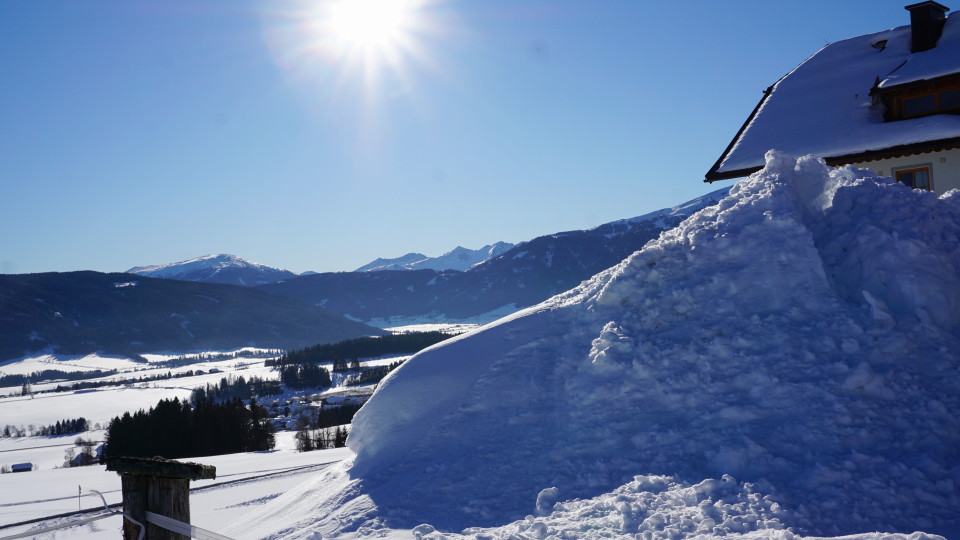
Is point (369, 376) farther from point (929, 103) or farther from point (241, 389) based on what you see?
point (929, 103)

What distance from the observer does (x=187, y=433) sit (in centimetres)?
6094

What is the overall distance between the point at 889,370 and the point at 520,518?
487 centimetres

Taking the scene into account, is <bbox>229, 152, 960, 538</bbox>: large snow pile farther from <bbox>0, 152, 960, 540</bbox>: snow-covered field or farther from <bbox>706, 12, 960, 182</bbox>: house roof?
<bbox>706, 12, 960, 182</bbox>: house roof

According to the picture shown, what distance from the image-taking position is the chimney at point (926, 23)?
23219 mm

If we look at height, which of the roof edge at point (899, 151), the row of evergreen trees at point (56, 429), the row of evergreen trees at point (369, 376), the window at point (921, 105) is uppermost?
the window at point (921, 105)

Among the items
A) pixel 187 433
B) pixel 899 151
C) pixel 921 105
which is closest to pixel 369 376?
pixel 187 433

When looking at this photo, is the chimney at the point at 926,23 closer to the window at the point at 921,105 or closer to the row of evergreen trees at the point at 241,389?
the window at the point at 921,105

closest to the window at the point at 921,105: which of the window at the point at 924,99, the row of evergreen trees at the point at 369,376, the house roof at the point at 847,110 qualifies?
the window at the point at 924,99

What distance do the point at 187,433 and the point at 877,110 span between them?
59.9 metres

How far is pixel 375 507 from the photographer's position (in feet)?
27.8

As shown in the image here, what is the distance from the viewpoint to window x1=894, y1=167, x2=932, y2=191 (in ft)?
64.0

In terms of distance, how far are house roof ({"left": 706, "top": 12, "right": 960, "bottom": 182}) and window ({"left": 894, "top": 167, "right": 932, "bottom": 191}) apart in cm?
105

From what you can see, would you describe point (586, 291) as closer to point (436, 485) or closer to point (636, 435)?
point (636, 435)

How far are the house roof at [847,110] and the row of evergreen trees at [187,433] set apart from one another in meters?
53.3
